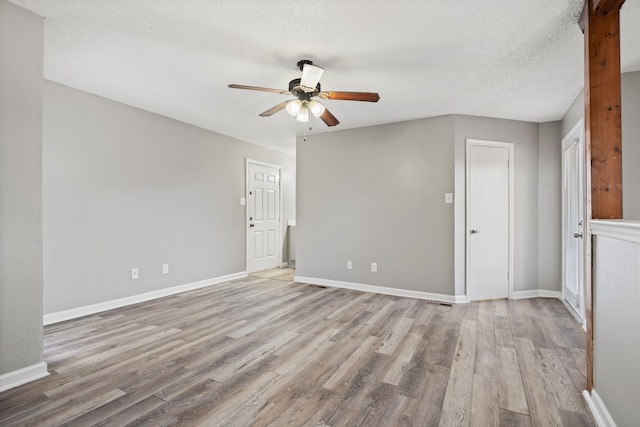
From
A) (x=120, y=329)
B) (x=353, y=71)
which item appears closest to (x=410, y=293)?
(x=353, y=71)

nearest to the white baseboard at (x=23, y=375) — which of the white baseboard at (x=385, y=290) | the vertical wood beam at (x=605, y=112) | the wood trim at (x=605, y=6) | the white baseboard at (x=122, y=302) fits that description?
the white baseboard at (x=122, y=302)

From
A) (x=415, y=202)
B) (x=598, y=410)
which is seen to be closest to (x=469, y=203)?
(x=415, y=202)

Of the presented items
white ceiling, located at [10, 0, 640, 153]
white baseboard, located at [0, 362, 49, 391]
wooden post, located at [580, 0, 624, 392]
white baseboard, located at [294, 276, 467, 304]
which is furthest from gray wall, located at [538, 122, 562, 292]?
white baseboard, located at [0, 362, 49, 391]

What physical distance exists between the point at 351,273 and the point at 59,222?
357 centimetres

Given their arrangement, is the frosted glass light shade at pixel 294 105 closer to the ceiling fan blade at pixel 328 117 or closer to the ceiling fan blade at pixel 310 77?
the ceiling fan blade at pixel 310 77

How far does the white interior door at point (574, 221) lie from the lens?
326cm

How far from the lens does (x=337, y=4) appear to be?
189cm

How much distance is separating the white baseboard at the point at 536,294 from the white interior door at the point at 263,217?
4089mm

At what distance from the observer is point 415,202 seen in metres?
4.08

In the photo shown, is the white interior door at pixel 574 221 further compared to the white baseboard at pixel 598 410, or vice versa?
the white interior door at pixel 574 221

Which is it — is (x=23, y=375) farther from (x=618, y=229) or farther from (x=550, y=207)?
(x=550, y=207)

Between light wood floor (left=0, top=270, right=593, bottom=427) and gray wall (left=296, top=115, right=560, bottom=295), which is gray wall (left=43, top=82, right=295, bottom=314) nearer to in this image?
light wood floor (left=0, top=270, right=593, bottom=427)

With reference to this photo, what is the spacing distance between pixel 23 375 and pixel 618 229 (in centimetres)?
356

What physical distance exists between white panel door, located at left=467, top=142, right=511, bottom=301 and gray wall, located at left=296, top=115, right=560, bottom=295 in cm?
14
